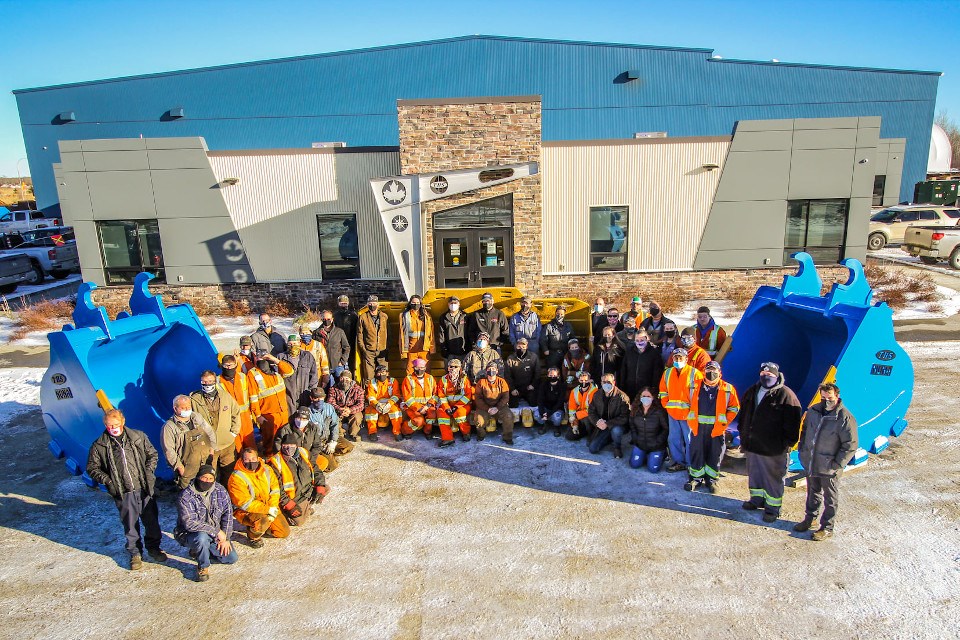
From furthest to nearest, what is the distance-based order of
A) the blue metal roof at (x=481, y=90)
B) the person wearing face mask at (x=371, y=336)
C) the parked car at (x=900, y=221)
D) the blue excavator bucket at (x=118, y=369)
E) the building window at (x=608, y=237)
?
the blue metal roof at (x=481, y=90)
the parked car at (x=900, y=221)
the building window at (x=608, y=237)
the person wearing face mask at (x=371, y=336)
the blue excavator bucket at (x=118, y=369)

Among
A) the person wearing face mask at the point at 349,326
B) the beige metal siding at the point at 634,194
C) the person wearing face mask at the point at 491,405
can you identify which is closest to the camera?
the person wearing face mask at the point at 491,405

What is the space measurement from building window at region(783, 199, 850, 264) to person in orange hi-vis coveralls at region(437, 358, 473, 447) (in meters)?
11.8

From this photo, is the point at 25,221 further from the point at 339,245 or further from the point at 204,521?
the point at 204,521

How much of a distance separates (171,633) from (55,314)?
1466 cm

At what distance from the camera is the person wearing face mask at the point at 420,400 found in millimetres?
8125

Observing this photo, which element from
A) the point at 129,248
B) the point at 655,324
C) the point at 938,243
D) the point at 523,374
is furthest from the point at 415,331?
the point at 938,243

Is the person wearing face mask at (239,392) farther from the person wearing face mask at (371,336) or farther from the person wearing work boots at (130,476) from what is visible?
the person wearing face mask at (371,336)

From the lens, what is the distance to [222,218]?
1553 cm

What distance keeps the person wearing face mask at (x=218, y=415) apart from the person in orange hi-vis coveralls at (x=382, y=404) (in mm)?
1935

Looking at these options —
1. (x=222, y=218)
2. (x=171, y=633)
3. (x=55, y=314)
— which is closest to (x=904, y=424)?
(x=171, y=633)

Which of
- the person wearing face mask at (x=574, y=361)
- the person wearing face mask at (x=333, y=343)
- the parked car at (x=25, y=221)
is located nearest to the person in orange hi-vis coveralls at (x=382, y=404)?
the person wearing face mask at (x=333, y=343)

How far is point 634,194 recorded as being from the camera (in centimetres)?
1528

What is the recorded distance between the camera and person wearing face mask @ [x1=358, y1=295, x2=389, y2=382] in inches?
359

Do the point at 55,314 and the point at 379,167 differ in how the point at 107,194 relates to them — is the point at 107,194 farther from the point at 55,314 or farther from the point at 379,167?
the point at 379,167
